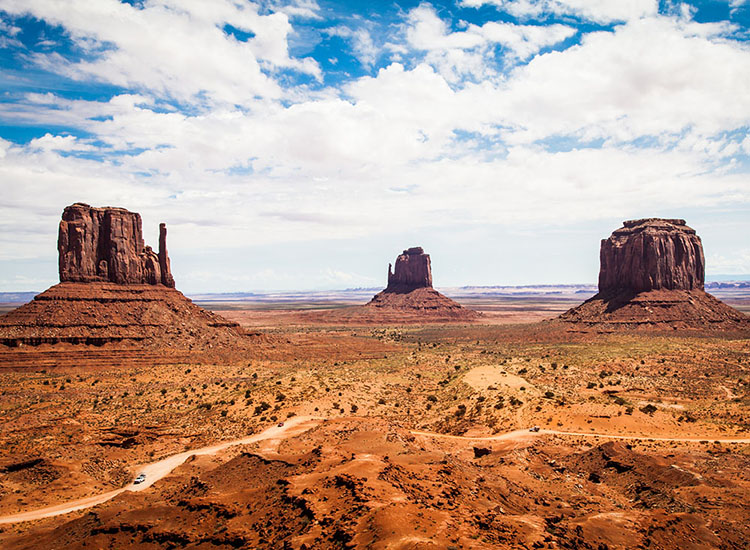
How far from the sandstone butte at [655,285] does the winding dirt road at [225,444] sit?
67.7 m

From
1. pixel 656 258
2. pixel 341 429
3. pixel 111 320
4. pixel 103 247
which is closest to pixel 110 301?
pixel 111 320

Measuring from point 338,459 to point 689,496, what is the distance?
1695 centimetres

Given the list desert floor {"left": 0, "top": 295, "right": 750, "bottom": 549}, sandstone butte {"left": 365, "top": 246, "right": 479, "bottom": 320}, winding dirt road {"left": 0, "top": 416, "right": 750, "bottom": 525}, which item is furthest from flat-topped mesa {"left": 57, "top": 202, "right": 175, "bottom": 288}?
sandstone butte {"left": 365, "top": 246, "right": 479, "bottom": 320}

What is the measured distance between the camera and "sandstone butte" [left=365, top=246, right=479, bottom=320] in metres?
173

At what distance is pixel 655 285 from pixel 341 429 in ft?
304

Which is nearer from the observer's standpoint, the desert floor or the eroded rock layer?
the desert floor

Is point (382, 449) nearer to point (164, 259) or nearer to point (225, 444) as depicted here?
point (225, 444)

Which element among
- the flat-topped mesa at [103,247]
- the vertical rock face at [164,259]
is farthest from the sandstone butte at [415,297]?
the flat-topped mesa at [103,247]

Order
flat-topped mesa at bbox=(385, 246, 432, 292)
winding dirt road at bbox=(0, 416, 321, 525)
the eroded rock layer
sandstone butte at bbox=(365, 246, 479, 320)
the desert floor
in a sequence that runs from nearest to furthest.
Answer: the desert floor → winding dirt road at bbox=(0, 416, 321, 525) → the eroded rock layer → sandstone butte at bbox=(365, 246, 479, 320) → flat-topped mesa at bbox=(385, 246, 432, 292)

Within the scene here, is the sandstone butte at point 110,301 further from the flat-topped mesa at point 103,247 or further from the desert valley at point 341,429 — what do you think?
the desert valley at point 341,429

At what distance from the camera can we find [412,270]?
191000mm

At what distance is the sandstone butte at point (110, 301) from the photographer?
63438mm

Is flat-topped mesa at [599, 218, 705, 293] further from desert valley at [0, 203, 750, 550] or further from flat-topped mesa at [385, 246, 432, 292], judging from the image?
flat-topped mesa at [385, 246, 432, 292]

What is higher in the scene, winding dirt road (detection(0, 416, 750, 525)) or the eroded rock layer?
the eroded rock layer
